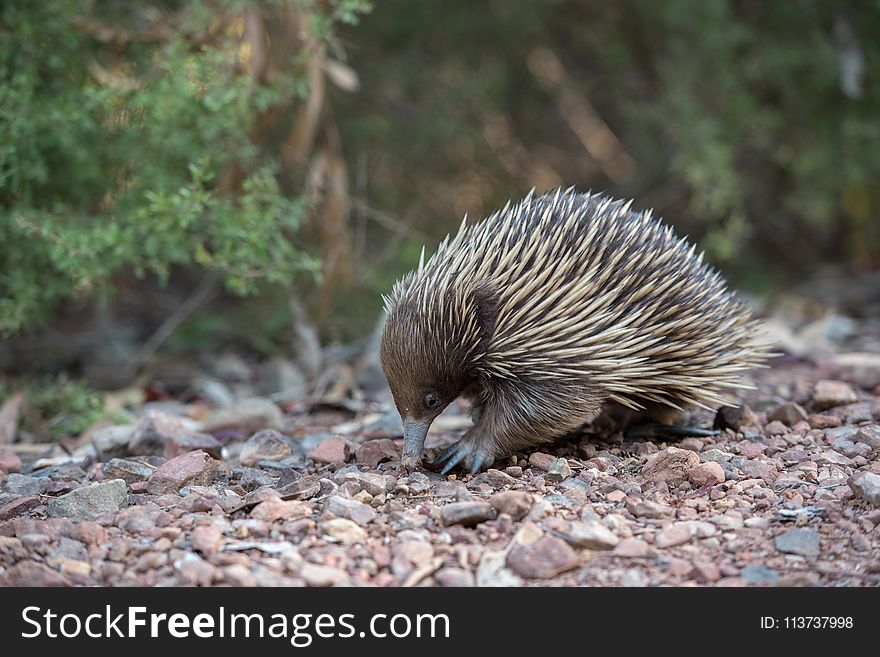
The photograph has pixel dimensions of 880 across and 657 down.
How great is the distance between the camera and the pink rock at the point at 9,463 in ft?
12.7

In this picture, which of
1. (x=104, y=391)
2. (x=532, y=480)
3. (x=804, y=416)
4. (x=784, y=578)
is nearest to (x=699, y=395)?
(x=804, y=416)

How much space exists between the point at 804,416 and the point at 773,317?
3.38 m

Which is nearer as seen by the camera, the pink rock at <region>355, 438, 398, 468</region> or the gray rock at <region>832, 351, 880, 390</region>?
the pink rock at <region>355, 438, 398, 468</region>

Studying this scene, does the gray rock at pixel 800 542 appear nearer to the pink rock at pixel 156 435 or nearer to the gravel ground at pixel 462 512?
the gravel ground at pixel 462 512

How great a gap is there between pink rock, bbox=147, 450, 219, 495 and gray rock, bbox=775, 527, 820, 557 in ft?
6.17

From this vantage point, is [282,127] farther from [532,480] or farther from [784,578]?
[784,578]

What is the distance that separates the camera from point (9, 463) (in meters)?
3.92

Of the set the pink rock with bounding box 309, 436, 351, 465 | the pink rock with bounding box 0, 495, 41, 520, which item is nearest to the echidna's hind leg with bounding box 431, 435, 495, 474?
the pink rock with bounding box 309, 436, 351, 465

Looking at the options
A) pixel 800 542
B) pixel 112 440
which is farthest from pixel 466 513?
pixel 112 440

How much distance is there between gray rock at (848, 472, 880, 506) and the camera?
2.94 m

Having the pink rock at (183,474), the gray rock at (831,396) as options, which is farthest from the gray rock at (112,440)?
the gray rock at (831,396)

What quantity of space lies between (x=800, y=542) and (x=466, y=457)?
4.17 ft

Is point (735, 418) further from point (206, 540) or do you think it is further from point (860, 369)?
point (206, 540)

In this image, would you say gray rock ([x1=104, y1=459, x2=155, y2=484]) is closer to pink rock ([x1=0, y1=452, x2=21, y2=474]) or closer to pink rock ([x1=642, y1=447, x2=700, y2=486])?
pink rock ([x1=0, y1=452, x2=21, y2=474])
